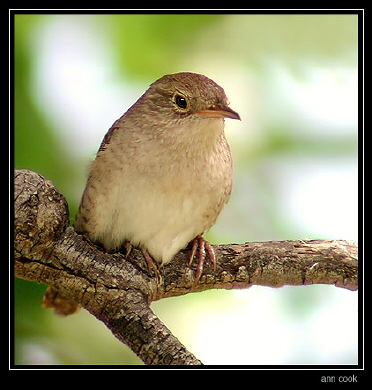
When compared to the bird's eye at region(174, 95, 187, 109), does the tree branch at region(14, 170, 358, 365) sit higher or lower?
lower

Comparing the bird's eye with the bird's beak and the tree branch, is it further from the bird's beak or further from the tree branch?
the tree branch

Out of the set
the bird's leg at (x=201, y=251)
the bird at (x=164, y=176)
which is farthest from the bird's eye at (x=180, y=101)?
the bird's leg at (x=201, y=251)

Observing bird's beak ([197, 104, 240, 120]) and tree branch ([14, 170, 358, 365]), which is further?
bird's beak ([197, 104, 240, 120])

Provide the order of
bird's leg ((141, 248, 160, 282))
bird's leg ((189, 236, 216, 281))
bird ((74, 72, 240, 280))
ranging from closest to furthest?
1. bird ((74, 72, 240, 280))
2. bird's leg ((141, 248, 160, 282))
3. bird's leg ((189, 236, 216, 281))

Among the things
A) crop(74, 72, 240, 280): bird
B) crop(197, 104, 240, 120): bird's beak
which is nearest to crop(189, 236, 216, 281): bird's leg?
crop(74, 72, 240, 280): bird

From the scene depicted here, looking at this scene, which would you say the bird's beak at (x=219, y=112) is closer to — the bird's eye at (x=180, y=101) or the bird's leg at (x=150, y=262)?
the bird's eye at (x=180, y=101)

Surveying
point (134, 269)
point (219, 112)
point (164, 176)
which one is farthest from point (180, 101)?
point (134, 269)
